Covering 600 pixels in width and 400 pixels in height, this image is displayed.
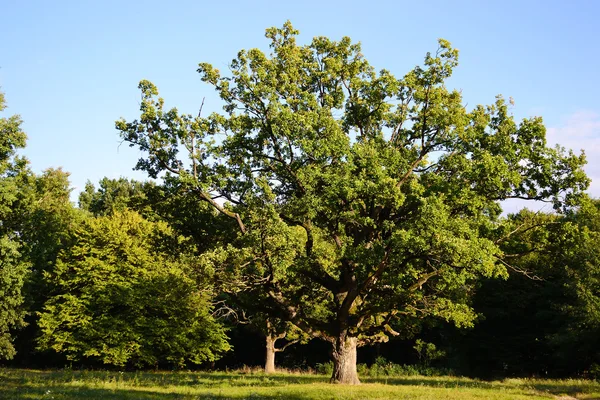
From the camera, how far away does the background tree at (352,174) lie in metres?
22.6

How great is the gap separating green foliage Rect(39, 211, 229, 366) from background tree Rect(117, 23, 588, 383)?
20289mm

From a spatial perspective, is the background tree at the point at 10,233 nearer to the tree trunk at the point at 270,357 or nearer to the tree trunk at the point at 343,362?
the tree trunk at the point at 270,357

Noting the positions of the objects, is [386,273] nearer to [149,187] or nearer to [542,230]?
[542,230]

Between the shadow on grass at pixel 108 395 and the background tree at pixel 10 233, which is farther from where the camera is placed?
the background tree at pixel 10 233

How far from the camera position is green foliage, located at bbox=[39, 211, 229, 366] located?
44.9 metres

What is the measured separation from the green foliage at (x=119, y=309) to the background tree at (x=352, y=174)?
66.6 ft

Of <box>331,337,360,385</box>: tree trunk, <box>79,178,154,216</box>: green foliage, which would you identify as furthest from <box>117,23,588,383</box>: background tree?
<box>79,178,154,216</box>: green foliage

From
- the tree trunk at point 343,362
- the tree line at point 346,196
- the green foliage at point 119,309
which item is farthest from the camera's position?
the green foliage at point 119,309

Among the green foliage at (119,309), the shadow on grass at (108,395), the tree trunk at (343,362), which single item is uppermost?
the green foliage at (119,309)

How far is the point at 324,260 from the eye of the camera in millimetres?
28297

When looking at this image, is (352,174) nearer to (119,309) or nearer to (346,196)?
(346,196)

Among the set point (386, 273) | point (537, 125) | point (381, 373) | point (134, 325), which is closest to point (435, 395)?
point (386, 273)

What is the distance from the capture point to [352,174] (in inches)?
942

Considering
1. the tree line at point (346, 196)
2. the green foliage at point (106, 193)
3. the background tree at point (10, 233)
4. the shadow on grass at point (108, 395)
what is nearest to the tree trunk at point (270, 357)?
the tree line at point (346, 196)
